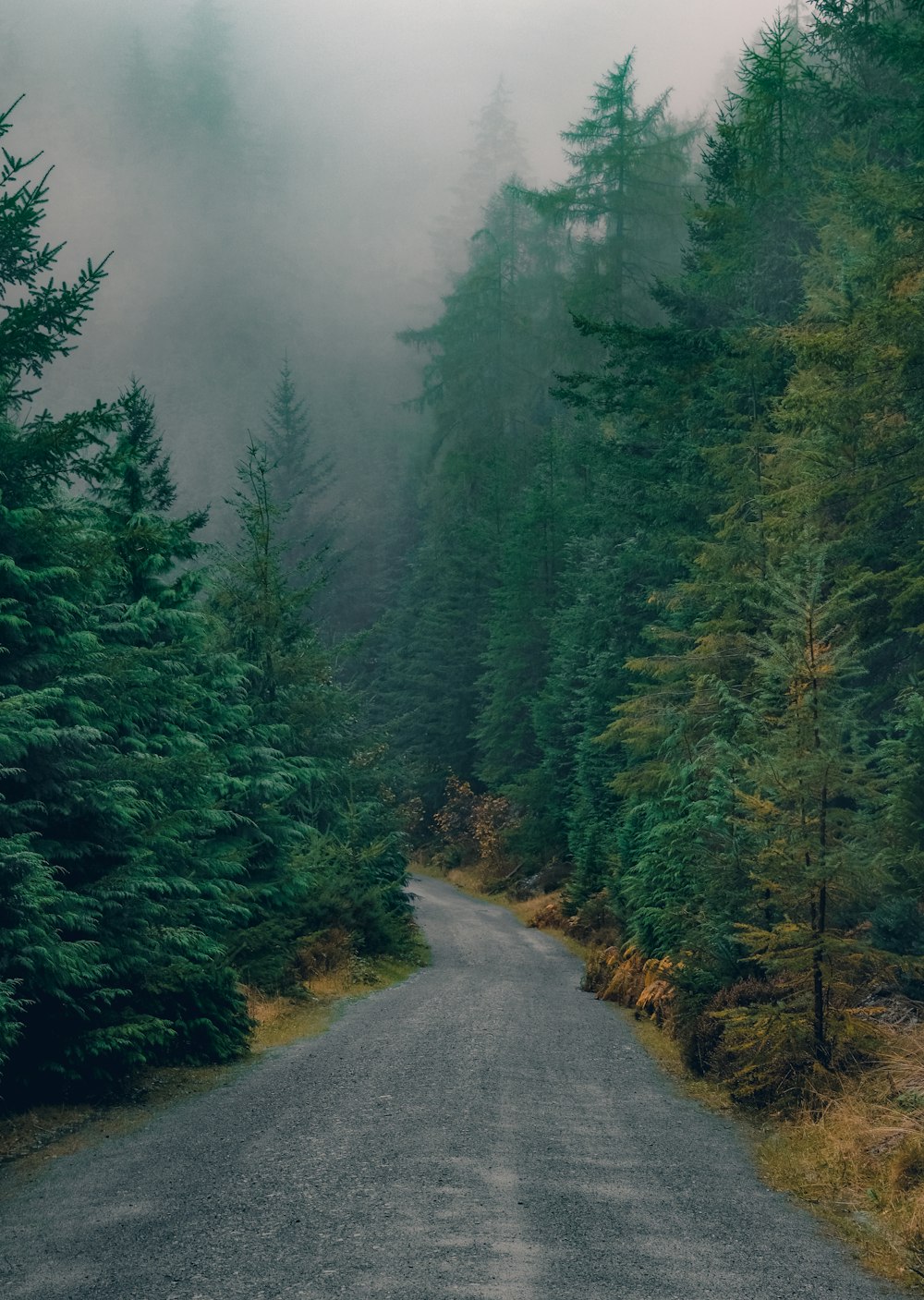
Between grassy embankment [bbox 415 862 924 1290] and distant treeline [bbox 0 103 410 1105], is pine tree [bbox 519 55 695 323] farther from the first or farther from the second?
grassy embankment [bbox 415 862 924 1290]

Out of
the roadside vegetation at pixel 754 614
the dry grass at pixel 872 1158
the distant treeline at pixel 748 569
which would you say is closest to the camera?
the dry grass at pixel 872 1158

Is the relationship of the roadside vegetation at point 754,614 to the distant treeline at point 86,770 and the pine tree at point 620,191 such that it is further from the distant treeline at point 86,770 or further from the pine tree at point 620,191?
the distant treeline at point 86,770

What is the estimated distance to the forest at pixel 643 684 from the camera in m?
9.13

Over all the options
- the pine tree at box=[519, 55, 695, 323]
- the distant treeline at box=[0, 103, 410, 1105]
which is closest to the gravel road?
the distant treeline at box=[0, 103, 410, 1105]

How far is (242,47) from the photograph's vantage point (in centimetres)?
10631

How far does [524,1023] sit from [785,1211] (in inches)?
296

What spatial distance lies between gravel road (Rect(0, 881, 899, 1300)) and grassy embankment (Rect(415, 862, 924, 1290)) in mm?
230

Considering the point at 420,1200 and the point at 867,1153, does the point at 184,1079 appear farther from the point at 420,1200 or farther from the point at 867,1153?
the point at 867,1153

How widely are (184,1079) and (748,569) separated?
1117 cm

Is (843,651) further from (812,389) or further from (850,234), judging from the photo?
(850,234)

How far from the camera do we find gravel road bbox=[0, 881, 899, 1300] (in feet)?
17.6

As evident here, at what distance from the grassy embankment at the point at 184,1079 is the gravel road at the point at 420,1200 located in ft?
1.04

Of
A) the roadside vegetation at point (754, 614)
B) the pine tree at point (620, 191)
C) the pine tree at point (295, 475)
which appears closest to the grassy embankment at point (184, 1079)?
the roadside vegetation at point (754, 614)

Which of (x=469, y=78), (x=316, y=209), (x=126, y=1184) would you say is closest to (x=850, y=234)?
(x=126, y=1184)
